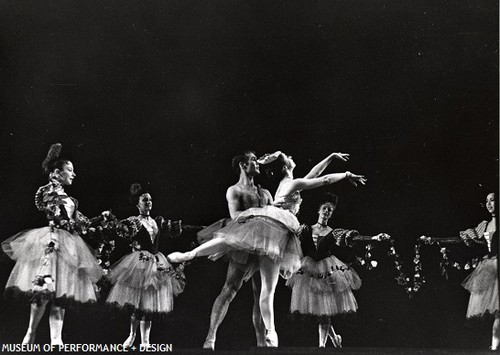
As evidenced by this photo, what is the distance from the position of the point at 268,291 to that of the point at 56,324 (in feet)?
2.24

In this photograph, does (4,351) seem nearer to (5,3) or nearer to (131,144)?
(131,144)

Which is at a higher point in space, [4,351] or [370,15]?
[370,15]

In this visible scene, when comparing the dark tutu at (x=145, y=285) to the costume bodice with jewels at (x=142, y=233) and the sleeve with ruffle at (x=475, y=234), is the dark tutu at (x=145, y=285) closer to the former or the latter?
the costume bodice with jewels at (x=142, y=233)

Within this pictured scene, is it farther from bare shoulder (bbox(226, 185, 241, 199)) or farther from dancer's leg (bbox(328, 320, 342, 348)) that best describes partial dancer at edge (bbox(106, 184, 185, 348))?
dancer's leg (bbox(328, 320, 342, 348))

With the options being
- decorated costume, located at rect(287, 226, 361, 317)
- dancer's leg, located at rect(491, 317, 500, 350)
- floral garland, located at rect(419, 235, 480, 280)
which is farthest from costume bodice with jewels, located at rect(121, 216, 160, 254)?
dancer's leg, located at rect(491, 317, 500, 350)

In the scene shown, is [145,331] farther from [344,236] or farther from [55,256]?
[344,236]

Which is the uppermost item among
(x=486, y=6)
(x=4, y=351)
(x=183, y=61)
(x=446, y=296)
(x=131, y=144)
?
(x=486, y=6)

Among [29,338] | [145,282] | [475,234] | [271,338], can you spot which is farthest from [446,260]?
[29,338]

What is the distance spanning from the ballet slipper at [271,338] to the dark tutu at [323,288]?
3.8 inches

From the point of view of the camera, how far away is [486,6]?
2553mm

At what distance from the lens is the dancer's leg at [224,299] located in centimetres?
248

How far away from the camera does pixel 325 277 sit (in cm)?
252

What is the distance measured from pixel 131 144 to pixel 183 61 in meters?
0.33

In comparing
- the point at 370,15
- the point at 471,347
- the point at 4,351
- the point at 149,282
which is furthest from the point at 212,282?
the point at 370,15
